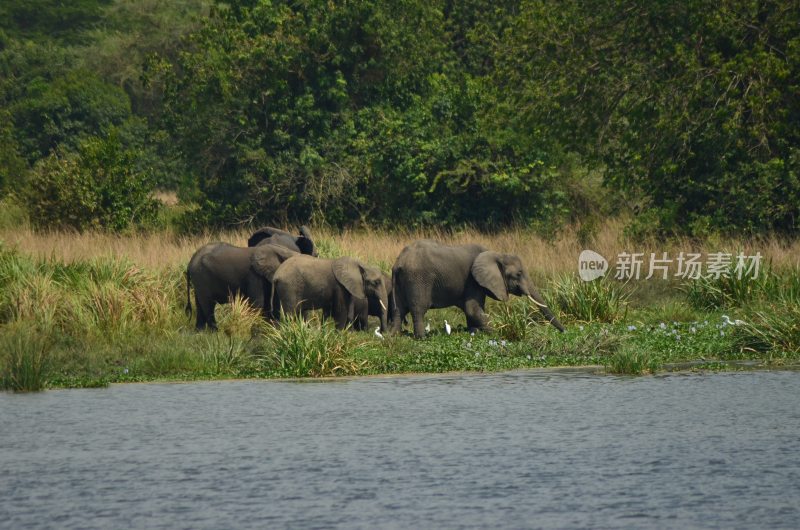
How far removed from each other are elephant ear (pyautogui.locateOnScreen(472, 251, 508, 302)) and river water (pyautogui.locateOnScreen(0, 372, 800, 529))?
3153mm

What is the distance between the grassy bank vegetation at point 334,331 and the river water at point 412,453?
71 cm

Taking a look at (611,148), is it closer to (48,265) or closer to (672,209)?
(672,209)

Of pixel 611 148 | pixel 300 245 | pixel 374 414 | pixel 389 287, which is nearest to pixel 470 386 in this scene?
pixel 374 414

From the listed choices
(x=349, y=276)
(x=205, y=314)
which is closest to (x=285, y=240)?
(x=205, y=314)

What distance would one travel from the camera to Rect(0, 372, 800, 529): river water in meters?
9.70

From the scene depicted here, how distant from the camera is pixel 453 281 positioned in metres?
19.2

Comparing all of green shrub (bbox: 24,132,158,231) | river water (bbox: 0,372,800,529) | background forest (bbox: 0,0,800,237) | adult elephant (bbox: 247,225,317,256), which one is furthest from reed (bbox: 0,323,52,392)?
green shrub (bbox: 24,132,158,231)

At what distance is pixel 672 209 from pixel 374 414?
15.3m

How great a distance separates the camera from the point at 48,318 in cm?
1784

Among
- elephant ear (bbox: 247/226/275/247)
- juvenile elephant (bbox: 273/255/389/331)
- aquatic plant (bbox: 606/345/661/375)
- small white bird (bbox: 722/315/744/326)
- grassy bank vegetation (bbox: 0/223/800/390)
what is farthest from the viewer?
elephant ear (bbox: 247/226/275/247)

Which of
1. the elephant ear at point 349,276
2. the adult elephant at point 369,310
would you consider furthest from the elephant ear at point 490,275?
the elephant ear at point 349,276

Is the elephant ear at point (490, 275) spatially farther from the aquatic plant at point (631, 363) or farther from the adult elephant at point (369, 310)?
the aquatic plant at point (631, 363)

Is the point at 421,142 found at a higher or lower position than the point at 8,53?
lower

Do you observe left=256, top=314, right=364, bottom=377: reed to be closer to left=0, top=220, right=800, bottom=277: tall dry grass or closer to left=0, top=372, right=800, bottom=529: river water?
left=0, top=372, right=800, bottom=529: river water
